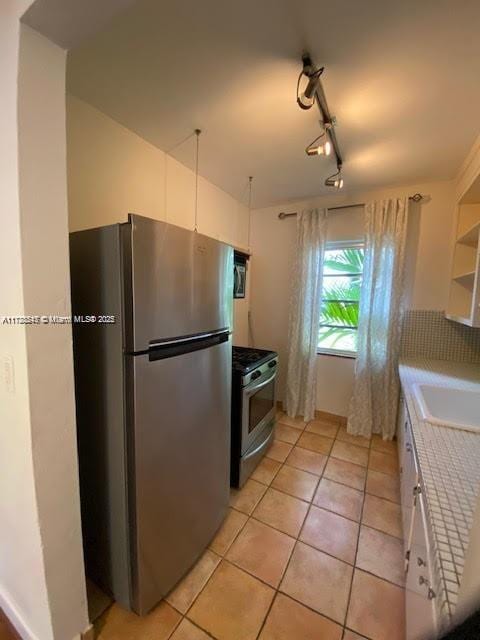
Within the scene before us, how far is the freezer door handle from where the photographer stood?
1102 millimetres

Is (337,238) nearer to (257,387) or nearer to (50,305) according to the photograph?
(257,387)

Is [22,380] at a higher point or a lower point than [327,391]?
higher

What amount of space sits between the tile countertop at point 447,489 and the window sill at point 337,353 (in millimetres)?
1291

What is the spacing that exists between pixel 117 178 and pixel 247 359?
158cm

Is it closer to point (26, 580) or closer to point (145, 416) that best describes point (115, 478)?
point (145, 416)

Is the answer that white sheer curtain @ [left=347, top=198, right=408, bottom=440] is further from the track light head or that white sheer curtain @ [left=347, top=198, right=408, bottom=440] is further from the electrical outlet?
the electrical outlet

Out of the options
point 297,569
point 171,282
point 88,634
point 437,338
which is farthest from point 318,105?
point 88,634

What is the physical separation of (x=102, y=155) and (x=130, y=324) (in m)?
1.27

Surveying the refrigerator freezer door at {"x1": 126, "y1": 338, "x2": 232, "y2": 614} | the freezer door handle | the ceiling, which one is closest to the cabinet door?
the refrigerator freezer door at {"x1": 126, "y1": 338, "x2": 232, "y2": 614}

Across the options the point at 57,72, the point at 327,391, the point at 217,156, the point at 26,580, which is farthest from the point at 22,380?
the point at 327,391

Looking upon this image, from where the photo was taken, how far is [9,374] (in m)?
0.93

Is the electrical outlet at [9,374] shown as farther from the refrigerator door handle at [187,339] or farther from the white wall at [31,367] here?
the refrigerator door handle at [187,339]

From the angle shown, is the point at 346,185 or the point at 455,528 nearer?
the point at 455,528

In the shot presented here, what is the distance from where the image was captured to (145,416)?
3.53 feet
